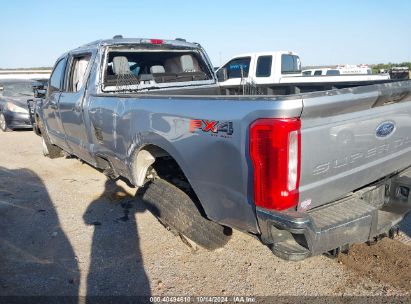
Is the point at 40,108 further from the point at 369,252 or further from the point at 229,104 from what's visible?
the point at 369,252

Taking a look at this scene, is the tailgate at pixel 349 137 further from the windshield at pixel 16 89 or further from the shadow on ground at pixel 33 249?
the windshield at pixel 16 89

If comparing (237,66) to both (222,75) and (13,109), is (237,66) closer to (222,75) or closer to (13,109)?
(222,75)

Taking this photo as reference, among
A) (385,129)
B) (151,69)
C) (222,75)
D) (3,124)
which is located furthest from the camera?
(3,124)

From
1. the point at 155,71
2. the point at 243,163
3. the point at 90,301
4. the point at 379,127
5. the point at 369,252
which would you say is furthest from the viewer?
the point at 155,71

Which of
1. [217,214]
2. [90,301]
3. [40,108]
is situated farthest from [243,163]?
[40,108]

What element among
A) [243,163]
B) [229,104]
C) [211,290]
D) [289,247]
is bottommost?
[211,290]

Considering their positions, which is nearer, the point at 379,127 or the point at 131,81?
the point at 379,127

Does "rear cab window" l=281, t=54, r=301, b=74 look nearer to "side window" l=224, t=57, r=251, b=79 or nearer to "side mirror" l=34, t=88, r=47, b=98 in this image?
"side window" l=224, t=57, r=251, b=79

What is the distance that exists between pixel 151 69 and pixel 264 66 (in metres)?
6.38

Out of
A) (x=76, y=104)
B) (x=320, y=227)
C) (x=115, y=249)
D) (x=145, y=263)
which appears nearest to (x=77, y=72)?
(x=76, y=104)

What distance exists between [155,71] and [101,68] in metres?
0.88

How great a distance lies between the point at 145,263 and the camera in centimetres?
342

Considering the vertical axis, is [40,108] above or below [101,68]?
below

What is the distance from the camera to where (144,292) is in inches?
118
